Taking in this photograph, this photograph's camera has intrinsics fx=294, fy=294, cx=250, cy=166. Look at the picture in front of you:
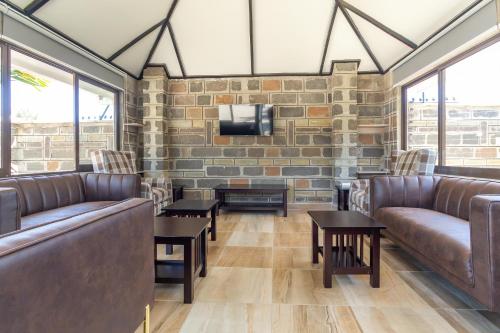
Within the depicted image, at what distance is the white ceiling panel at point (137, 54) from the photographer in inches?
178

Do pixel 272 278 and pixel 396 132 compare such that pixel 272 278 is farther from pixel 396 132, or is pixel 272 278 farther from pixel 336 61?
pixel 336 61

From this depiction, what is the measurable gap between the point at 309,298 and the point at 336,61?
407cm

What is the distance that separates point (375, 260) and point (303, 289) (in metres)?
0.58

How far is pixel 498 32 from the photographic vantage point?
2.75m

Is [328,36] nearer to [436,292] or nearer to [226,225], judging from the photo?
[226,225]

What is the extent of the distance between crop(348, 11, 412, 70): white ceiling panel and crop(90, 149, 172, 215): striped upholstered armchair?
369cm

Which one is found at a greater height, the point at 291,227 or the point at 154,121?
the point at 154,121

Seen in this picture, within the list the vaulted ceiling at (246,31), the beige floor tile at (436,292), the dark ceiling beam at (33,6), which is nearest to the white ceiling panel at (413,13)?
the vaulted ceiling at (246,31)

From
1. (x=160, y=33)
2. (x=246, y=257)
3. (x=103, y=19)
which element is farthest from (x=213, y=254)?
(x=160, y=33)

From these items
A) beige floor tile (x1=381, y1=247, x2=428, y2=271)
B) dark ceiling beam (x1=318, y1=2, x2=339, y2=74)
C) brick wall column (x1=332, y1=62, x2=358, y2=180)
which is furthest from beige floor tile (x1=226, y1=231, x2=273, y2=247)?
dark ceiling beam (x1=318, y1=2, x2=339, y2=74)

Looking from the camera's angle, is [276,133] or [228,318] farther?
[276,133]

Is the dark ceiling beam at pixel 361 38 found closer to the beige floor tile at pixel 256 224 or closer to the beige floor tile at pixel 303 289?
the beige floor tile at pixel 256 224

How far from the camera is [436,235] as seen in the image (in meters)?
2.09

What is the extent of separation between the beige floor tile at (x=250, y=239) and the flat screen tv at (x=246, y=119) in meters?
2.10
